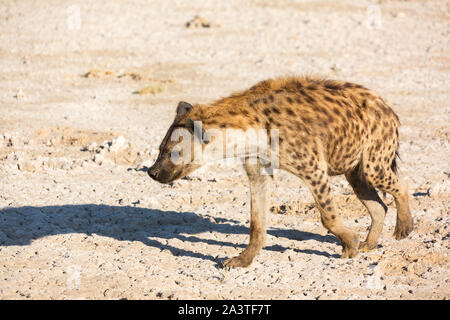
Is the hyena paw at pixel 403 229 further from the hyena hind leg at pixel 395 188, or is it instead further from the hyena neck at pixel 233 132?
the hyena neck at pixel 233 132

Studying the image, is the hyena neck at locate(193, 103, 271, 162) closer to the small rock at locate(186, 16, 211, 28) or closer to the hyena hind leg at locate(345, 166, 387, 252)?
the hyena hind leg at locate(345, 166, 387, 252)

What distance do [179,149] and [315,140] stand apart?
2.59ft

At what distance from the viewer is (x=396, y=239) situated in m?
4.83

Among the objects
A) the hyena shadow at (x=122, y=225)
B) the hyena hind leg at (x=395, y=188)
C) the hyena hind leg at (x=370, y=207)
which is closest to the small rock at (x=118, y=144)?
the hyena shadow at (x=122, y=225)

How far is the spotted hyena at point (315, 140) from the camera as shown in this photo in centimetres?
412

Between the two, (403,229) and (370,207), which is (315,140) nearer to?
(370,207)

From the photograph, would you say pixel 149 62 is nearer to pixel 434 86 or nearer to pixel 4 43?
pixel 4 43

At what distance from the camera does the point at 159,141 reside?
7.29 m

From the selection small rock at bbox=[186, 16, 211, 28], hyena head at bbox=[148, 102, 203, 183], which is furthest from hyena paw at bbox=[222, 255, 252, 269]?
small rock at bbox=[186, 16, 211, 28]

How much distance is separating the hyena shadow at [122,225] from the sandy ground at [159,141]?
0.6 inches

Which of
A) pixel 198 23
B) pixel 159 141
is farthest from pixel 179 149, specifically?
pixel 198 23

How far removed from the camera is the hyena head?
4117 mm

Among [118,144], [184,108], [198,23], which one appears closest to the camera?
[184,108]
